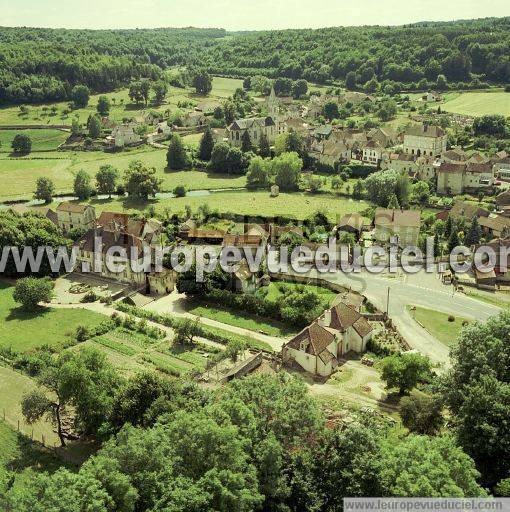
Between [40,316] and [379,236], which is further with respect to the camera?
[379,236]

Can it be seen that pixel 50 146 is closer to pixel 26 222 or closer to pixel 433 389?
pixel 26 222

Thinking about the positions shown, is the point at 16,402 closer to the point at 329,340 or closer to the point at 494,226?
the point at 329,340

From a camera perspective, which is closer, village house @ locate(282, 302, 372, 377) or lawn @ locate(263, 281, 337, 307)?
village house @ locate(282, 302, 372, 377)

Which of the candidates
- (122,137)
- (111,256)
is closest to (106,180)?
(111,256)

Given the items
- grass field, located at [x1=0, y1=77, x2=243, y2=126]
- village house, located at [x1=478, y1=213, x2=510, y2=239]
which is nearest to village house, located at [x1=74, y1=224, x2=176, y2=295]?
village house, located at [x1=478, y1=213, x2=510, y2=239]

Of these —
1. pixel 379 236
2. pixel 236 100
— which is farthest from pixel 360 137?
pixel 236 100

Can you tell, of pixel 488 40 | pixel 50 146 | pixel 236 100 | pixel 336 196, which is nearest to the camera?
pixel 336 196

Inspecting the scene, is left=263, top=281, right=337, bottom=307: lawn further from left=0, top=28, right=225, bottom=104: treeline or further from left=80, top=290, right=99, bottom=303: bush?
left=0, top=28, right=225, bottom=104: treeline
